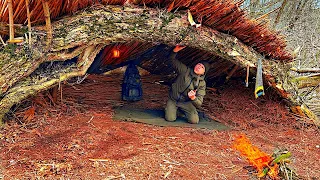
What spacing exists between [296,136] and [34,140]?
3757mm

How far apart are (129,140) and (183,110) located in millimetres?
1767

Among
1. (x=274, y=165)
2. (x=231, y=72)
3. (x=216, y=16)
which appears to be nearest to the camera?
(x=274, y=165)

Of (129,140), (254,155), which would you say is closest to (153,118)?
(129,140)

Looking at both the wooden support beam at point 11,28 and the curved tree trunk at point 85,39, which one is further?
the curved tree trunk at point 85,39

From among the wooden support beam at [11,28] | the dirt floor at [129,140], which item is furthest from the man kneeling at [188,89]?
the wooden support beam at [11,28]

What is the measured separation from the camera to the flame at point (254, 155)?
9.78 feet

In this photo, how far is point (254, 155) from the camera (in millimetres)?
3529

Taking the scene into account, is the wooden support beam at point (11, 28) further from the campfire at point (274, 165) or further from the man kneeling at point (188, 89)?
the campfire at point (274, 165)

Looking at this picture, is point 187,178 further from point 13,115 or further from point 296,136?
point 296,136

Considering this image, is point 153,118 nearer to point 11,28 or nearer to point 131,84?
point 131,84

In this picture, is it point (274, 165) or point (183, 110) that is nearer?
point (274, 165)

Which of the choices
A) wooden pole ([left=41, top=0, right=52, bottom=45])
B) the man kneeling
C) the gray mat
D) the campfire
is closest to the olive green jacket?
the man kneeling

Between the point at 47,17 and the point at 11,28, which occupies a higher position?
the point at 47,17

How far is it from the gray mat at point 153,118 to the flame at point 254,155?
1.94 feet
